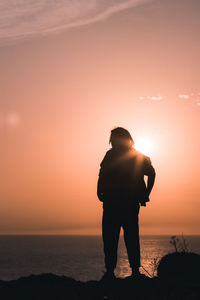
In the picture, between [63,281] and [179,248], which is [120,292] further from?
[179,248]

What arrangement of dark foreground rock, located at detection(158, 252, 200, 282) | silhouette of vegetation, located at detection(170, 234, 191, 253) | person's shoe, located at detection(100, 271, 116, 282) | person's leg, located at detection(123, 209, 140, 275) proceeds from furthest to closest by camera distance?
silhouette of vegetation, located at detection(170, 234, 191, 253) → dark foreground rock, located at detection(158, 252, 200, 282) → person's leg, located at detection(123, 209, 140, 275) → person's shoe, located at detection(100, 271, 116, 282)

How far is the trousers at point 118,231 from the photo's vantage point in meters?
8.20

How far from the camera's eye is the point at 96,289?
760 cm

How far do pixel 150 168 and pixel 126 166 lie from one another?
0.49 m

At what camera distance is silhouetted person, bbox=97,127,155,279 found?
8.21 metres

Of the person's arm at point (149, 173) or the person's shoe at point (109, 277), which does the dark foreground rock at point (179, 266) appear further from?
the person's arm at point (149, 173)

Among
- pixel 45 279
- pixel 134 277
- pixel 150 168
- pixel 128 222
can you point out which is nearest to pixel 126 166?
pixel 150 168

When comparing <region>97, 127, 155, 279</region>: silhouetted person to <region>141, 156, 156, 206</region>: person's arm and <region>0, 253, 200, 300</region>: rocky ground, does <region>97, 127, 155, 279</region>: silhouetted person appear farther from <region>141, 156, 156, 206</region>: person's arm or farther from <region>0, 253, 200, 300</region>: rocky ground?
<region>0, 253, 200, 300</region>: rocky ground

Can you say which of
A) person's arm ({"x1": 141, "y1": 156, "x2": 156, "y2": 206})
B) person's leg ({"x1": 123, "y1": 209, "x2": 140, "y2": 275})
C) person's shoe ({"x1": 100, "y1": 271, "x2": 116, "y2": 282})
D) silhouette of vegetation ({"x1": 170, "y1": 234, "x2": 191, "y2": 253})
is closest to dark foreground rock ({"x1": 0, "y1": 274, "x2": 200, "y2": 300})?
person's shoe ({"x1": 100, "y1": 271, "x2": 116, "y2": 282})

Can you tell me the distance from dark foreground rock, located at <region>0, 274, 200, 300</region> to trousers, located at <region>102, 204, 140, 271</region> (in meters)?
0.43

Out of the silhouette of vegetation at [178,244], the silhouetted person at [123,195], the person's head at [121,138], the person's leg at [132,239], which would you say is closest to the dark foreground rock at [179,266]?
the silhouette of vegetation at [178,244]

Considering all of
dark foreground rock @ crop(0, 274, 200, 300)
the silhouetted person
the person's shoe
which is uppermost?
the silhouetted person

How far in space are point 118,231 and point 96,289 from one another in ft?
3.98

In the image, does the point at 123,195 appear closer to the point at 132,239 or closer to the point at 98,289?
the point at 132,239
